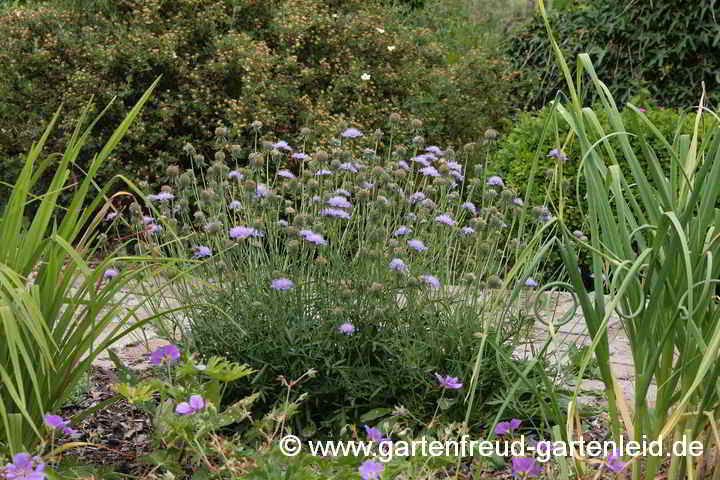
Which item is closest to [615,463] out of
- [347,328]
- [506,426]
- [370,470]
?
[506,426]

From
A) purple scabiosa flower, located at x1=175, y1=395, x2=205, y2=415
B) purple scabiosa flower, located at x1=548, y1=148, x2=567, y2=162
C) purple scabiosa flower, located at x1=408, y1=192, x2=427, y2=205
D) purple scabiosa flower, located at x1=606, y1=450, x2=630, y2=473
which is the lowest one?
purple scabiosa flower, located at x1=606, y1=450, x2=630, y2=473

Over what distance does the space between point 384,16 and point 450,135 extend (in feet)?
4.06

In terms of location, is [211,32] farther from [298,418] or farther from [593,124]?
[593,124]

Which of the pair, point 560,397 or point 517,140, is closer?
point 560,397

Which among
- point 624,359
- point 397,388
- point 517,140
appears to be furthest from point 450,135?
point 397,388

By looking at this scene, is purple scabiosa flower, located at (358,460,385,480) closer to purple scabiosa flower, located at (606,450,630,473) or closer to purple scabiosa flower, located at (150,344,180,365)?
purple scabiosa flower, located at (606,450,630,473)

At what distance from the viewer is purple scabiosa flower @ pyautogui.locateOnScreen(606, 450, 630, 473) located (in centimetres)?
182

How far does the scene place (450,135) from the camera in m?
7.16

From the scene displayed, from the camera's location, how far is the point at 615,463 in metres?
A: 1.85

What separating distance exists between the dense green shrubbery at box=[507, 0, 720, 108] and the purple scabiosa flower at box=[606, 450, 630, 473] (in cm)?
551

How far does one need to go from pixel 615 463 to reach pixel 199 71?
16.7 ft

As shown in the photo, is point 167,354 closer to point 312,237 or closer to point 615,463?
point 312,237

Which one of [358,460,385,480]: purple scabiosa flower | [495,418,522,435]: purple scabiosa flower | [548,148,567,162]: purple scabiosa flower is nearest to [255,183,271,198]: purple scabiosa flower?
[548,148,567,162]: purple scabiosa flower

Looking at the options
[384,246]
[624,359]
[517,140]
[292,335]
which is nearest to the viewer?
[292,335]
